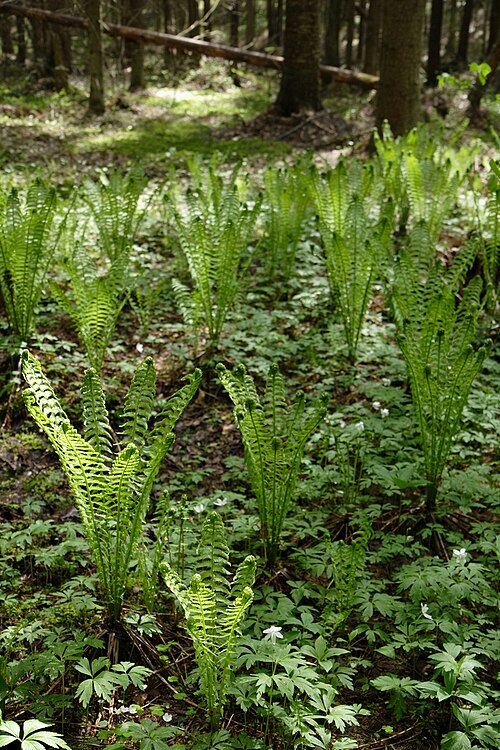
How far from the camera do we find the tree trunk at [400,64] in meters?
6.66

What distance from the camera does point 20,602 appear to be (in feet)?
7.87

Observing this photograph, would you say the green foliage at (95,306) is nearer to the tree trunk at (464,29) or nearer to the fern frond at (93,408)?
the fern frond at (93,408)

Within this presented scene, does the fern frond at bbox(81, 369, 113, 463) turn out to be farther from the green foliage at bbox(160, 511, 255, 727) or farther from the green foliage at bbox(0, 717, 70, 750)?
the green foliage at bbox(0, 717, 70, 750)

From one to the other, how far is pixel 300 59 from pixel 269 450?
28.1 ft

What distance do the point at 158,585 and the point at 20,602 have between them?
0.48 meters

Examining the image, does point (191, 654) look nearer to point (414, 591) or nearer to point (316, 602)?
point (316, 602)

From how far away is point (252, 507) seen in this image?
9.59 ft

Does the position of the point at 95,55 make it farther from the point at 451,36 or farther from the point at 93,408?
the point at 451,36

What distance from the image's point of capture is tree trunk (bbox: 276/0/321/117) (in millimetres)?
9312

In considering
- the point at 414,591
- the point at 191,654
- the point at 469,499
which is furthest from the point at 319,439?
the point at 191,654

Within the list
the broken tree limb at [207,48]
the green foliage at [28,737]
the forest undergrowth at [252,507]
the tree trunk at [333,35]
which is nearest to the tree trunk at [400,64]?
the forest undergrowth at [252,507]

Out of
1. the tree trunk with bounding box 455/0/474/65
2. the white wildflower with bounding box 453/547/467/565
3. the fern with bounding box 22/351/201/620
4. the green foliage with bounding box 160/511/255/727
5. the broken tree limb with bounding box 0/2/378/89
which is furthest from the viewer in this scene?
the tree trunk with bounding box 455/0/474/65

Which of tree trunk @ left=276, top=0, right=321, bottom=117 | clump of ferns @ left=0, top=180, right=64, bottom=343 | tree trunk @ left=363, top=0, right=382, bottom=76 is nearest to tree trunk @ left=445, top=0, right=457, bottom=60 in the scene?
tree trunk @ left=363, top=0, right=382, bottom=76

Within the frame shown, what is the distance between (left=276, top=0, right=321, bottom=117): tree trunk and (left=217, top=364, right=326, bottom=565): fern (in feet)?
27.3
